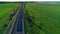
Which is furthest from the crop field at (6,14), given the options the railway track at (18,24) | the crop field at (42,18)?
the crop field at (42,18)

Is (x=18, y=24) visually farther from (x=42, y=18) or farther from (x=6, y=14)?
(x=42, y=18)

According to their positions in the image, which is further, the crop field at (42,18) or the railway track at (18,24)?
the crop field at (42,18)

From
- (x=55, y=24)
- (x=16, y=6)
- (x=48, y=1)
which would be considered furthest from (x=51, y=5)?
(x=16, y=6)

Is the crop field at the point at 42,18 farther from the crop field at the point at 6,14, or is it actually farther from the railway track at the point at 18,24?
the crop field at the point at 6,14

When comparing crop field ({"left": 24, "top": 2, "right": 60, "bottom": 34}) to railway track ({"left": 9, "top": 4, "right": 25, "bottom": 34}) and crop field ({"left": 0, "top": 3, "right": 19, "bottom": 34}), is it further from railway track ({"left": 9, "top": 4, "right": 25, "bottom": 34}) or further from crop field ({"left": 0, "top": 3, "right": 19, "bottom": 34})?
crop field ({"left": 0, "top": 3, "right": 19, "bottom": 34})

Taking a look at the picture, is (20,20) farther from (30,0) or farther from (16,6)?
(30,0)

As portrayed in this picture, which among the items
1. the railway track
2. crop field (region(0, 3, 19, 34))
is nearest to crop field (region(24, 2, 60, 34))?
the railway track

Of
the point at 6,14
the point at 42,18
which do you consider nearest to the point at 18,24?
the point at 6,14
